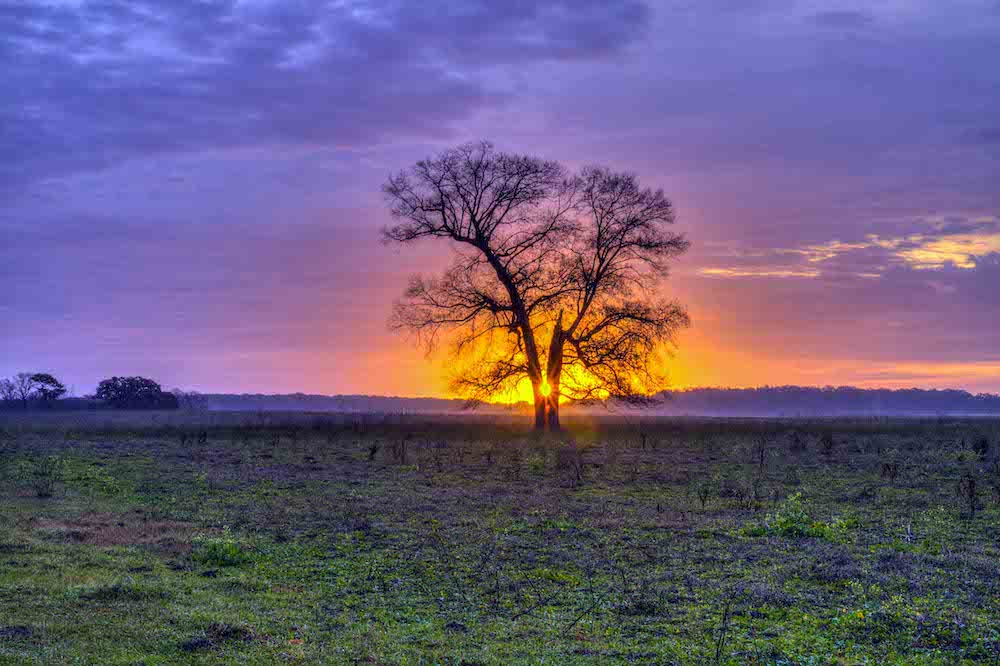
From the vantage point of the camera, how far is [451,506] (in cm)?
1873

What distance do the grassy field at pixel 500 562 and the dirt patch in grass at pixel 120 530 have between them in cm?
7

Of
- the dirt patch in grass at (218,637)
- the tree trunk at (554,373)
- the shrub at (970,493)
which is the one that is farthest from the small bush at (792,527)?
the tree trunk at (554,373)

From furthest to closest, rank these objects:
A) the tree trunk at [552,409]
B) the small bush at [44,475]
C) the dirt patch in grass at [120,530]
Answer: the tree trunk at [552,409] < the small bush at [44,475] < the dirt patch in grass at [120,530]

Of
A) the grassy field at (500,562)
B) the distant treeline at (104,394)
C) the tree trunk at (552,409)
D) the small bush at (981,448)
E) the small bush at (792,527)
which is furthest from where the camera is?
the distant treeline at (104,394)

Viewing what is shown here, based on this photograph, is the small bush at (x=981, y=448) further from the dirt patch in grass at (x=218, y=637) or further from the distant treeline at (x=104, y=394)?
the distant treeline at (x=104, y=394)

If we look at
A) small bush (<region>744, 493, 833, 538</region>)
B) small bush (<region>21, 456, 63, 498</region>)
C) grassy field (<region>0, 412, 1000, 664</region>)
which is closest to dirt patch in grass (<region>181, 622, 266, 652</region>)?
grassy field (<region>0, 412, 1000, 664</region>)

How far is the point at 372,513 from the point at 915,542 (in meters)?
9.95

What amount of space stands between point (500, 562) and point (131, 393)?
87.5 m

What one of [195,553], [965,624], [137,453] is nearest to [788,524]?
[965,624]

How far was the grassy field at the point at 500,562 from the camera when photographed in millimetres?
9008

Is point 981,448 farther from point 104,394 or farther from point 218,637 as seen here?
point 104,394

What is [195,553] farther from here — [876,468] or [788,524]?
[876,468]

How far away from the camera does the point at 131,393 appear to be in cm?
9169

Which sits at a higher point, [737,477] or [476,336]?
[476,336]
